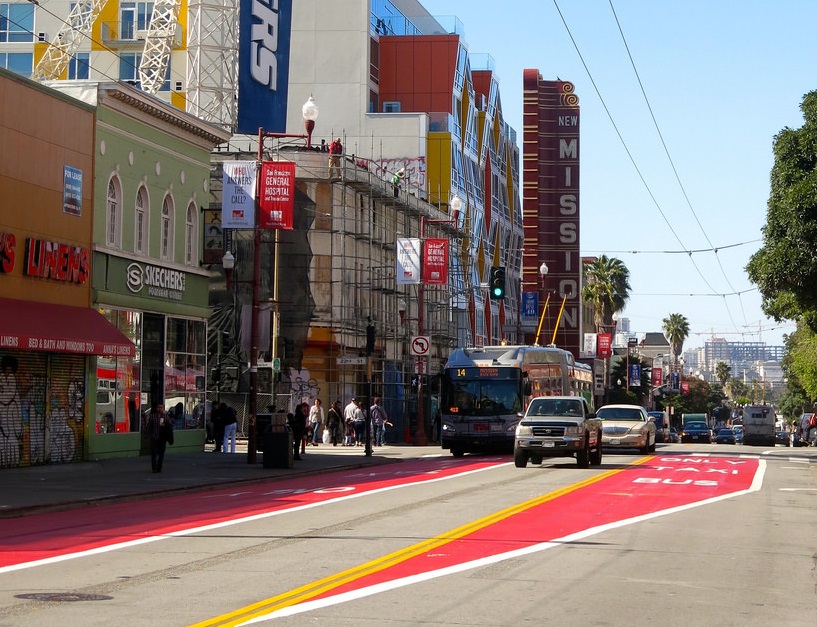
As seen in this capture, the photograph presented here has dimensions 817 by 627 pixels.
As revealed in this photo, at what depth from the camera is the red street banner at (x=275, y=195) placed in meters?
35.1

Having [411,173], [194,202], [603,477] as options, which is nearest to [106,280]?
[194,202]

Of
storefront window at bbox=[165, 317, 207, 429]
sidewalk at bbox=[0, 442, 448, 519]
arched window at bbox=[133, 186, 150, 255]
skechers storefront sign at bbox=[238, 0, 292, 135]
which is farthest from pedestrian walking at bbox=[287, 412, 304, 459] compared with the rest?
skechers storefront sign at bbox=[238, 0, 292, 135]

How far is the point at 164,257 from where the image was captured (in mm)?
37781

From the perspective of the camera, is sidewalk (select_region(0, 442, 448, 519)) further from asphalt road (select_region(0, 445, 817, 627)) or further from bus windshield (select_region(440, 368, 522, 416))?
bus windshield (select_region(440, 368, 522, 416))

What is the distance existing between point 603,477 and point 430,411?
3520cm

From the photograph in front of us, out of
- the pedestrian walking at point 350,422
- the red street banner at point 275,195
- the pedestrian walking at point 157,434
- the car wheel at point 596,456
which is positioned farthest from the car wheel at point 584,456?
the pedestrian walking at point 350,422

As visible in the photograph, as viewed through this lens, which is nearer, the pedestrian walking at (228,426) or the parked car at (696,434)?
the pedestrian walking at (228,426)

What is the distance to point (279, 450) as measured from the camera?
104 feet

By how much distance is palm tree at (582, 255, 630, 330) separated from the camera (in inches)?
4336

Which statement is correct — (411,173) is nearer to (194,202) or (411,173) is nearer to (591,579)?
(194,202)

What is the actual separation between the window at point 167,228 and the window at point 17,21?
147 ft

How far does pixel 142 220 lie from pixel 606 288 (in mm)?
77333

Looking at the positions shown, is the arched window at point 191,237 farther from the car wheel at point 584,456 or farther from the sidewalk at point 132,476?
the car wheel at point 584,456

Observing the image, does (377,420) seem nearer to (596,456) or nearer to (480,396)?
(480,396)
